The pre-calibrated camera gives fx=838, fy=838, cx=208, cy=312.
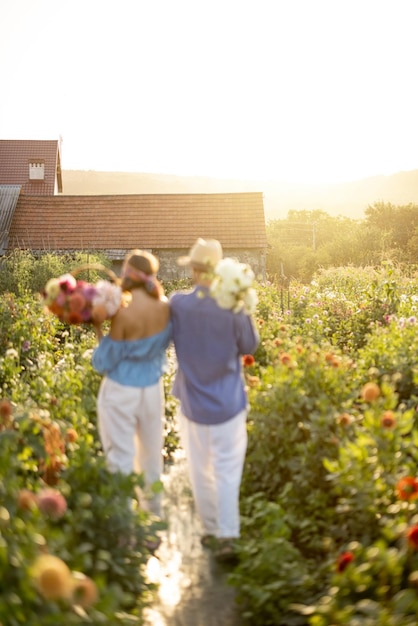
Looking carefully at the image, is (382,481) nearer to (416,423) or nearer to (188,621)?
(188,621)

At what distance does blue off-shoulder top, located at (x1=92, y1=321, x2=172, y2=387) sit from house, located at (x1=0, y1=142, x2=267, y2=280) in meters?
22.3

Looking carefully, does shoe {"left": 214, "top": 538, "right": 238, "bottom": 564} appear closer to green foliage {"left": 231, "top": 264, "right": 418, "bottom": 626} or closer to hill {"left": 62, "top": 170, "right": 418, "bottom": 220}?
green foliage {"left": 231, "top": 264, "right": 418, "bottom": 626}

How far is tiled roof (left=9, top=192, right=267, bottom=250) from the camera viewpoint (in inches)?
1155

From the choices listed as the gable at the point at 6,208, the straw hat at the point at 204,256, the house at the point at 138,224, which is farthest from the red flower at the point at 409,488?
the gable at the point at 6,208

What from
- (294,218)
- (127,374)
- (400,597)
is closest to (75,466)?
(127,374)

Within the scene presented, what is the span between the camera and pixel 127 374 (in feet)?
17.1

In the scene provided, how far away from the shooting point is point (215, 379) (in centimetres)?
530

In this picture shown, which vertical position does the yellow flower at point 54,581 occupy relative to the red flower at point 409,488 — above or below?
above

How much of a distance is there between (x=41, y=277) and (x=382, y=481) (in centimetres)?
1682

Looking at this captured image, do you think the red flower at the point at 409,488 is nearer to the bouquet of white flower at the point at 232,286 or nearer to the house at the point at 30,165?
the bouquet of white flower at the point at 232,286

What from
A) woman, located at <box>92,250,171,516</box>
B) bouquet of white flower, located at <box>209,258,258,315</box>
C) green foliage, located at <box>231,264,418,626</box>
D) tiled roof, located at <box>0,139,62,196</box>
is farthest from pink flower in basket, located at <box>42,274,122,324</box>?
tiled roof, located at <box>0,139,62,196</box>

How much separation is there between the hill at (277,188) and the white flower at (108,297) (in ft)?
425

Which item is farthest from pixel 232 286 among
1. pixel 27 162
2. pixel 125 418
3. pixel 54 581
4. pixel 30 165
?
pixel 27 162

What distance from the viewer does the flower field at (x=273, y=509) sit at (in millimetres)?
3102
